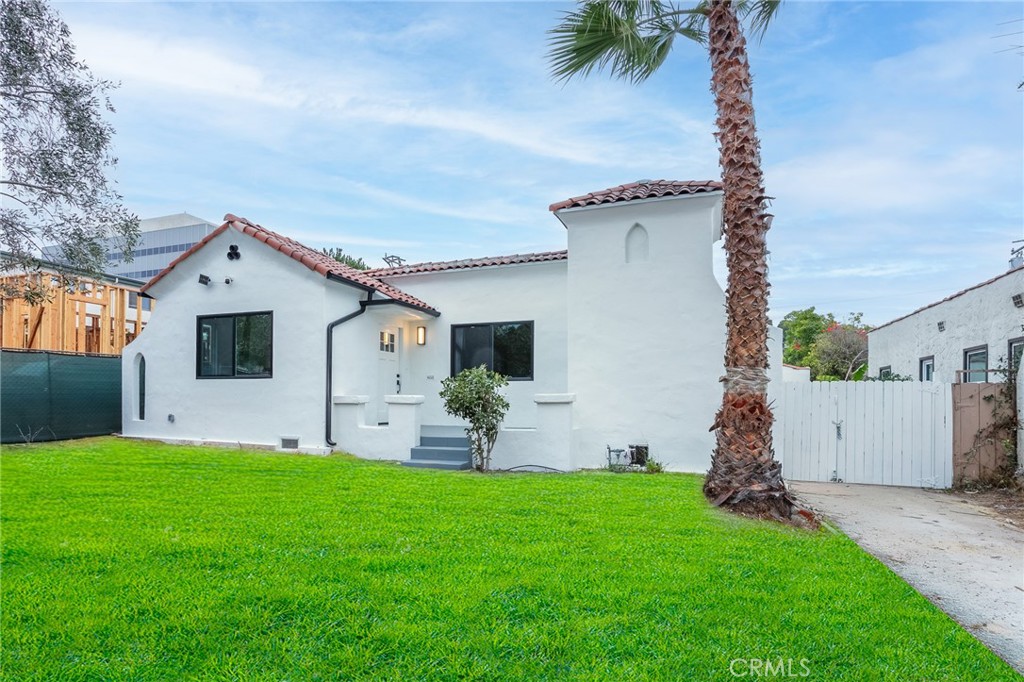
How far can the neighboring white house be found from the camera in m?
10.8

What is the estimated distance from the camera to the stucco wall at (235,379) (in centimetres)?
1208

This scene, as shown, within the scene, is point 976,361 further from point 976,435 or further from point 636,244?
point 636,244

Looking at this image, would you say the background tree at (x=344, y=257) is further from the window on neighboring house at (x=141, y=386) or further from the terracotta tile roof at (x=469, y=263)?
the window on neighboring house at (x=141, y=386)

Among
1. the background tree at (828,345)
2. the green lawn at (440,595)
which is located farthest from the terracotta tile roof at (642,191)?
the background tree at (828,345)

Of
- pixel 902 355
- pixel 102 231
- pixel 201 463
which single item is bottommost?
pixel 201 463

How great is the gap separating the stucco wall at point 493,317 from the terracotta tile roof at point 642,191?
1661 millimetres

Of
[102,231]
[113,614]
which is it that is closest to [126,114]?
[102,231]

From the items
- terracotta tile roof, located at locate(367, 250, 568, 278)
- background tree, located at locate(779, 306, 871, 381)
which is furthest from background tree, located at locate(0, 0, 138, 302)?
background tree, located at locate(779, 306, 871, 381)

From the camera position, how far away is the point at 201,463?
32.3 feet

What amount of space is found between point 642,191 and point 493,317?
4.44m

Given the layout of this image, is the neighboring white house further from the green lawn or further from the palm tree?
the green lawn

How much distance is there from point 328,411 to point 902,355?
635 inches

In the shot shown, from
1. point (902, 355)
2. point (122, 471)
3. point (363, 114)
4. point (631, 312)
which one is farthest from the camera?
point (902, 355)

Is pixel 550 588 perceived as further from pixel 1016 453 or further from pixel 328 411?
pixel 1016 453
